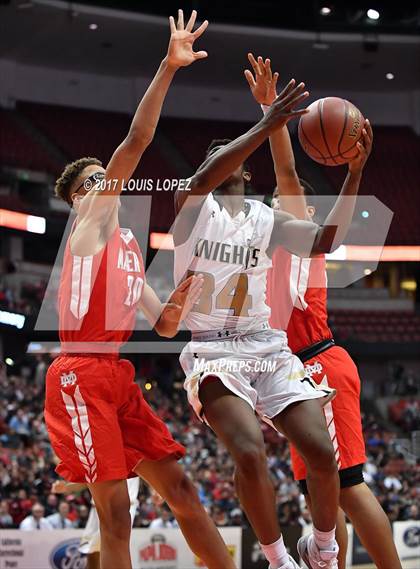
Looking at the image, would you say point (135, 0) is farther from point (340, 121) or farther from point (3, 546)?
point (340, 121)

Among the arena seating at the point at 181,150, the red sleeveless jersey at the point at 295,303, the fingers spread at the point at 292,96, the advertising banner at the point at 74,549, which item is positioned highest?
the arena seating at the point at 181,150

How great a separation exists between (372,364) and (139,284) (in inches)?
752

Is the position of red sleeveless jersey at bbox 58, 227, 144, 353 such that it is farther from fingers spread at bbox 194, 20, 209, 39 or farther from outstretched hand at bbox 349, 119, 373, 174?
outstretched hand at bbox 349, 119, 373, 174

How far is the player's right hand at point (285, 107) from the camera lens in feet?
13.8

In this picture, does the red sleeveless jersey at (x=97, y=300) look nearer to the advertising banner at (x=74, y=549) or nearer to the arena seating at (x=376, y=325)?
the advertising banner at (x=74, y=549)

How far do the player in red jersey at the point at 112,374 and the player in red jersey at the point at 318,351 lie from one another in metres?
0.68

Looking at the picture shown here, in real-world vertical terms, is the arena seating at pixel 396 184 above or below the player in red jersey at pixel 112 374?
above

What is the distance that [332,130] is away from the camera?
15.5 feet

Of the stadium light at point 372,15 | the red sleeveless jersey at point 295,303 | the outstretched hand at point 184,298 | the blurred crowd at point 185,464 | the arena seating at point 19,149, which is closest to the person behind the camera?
the outstretched hand at point 184,298

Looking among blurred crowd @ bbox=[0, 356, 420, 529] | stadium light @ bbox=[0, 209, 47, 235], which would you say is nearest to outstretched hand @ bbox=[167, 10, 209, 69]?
blurred crowd @ bbox=[0, 356, 420, 529]

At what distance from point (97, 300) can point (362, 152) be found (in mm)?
1483

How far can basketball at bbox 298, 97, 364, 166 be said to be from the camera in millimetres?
→ 4637

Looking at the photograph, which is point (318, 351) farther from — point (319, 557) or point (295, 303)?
point (319, 557)

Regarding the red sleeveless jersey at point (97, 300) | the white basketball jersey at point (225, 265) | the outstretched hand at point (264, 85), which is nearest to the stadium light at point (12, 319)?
the red sleeveless jersey at point (97, 300)
